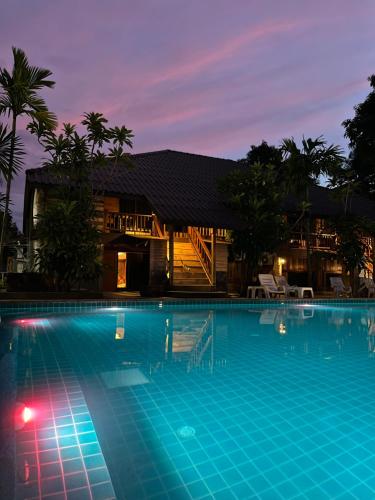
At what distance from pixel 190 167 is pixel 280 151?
572cm

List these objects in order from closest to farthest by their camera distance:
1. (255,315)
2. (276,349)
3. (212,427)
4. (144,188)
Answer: (212,427)
(276,349)
(255,315)
(144,188)

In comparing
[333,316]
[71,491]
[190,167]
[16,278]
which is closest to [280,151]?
[190,167]

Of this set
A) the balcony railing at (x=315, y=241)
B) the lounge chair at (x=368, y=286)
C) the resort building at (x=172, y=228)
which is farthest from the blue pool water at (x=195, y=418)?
the balcony railing at (x=315, y=241)

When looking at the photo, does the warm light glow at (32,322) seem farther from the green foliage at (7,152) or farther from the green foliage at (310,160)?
the green foliage at (310,160)

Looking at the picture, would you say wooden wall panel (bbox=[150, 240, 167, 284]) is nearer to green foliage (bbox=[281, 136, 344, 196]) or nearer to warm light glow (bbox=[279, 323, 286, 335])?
green foliage (bbox=[281, 136, 344, 196])

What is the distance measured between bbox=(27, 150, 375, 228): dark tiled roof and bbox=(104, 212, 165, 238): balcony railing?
1215 mm

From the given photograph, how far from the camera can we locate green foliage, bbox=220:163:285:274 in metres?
14.1

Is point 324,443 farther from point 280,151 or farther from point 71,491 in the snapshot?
point 280,151

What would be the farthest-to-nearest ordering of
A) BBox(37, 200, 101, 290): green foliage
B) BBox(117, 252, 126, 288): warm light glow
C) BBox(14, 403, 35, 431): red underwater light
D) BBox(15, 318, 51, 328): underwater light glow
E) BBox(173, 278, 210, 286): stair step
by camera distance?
BBox(117, 252, 126, 288): warm light glow
BBox(173, 278, 210, 286): stair step
BBox(37, 200, 101, 290): green foliage
BBox(15, 318, 51, 328): underwater light glow
BBox(14, 403, 35, 431): red underwater light

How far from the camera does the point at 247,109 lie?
1092 inches

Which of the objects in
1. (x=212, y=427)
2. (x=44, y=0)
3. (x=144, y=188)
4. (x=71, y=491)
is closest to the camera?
(x=71, y=491)

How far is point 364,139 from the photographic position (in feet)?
90.2

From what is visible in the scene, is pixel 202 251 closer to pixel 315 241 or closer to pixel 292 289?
pixel 292 289

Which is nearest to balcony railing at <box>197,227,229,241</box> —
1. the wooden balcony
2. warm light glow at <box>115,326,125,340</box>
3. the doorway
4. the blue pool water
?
the wooden balcony
